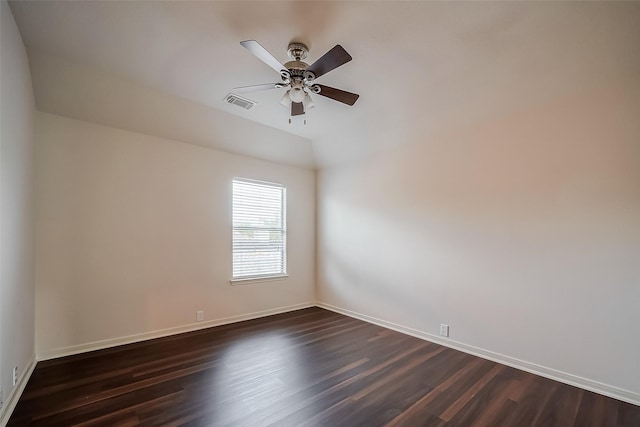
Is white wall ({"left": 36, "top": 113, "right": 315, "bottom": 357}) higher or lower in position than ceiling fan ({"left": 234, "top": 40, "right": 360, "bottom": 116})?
lower

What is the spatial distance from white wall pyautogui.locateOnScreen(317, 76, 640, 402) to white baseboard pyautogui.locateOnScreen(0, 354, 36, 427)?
3.83 m

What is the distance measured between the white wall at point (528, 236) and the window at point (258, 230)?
1.62 meters

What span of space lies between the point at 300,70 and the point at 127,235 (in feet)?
9.30

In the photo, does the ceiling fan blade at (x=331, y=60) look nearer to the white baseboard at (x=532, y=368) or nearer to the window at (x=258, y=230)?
the window at (x=258, y=230)

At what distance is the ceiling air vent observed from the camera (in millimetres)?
3264

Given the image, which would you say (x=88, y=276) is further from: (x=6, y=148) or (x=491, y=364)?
(x=491, y=364)

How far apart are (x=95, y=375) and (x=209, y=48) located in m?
3.14

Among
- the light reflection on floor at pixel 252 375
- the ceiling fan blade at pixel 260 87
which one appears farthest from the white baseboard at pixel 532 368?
the ceiling fan blade at pixel 260 87

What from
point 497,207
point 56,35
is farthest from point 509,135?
point 56,35

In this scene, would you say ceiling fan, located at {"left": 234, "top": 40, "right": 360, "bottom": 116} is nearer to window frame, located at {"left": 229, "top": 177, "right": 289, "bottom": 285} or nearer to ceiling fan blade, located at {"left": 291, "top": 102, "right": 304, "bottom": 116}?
ceiling fan blade, located at {"left": 291, "top": 102, "right": 304, "bottom": 116}

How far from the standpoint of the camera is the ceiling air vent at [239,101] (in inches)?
129

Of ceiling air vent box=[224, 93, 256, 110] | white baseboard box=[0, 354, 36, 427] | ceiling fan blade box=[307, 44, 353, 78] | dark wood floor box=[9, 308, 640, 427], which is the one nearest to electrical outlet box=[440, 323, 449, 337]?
dark wood floor box=[9, 308, 640, 427]

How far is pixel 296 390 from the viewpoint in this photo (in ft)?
8.09

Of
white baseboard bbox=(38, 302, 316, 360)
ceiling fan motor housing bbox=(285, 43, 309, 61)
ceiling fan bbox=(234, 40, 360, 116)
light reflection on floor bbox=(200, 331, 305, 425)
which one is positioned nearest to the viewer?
ceiling fan bbox=(234, 40, 360, 116)
